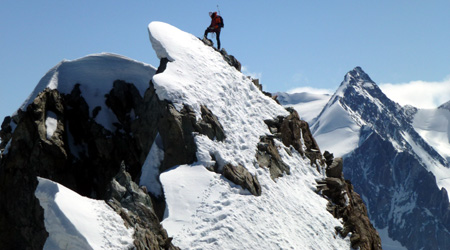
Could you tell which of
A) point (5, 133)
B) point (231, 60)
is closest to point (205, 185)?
point (231, 60)

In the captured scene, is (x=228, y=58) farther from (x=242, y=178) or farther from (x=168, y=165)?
(x=242, y=178)

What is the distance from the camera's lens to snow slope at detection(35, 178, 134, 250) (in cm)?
2267

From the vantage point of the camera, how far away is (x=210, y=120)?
3497 cm

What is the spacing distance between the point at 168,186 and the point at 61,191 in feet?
22.2

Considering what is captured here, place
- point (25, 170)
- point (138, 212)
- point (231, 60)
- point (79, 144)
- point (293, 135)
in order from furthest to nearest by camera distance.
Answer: point (231, 60)
point (79, 144)
point (25, 170)
point (293, 135)
point (138, 212)

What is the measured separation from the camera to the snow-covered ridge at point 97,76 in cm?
4581

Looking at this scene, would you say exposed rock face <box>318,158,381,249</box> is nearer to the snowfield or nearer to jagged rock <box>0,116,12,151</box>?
the snowfield

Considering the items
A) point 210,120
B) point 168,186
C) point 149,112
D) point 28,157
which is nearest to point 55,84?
point 28,157

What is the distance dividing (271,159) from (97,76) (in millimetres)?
16085

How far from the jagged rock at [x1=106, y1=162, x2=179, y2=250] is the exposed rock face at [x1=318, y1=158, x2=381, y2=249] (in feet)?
35.6

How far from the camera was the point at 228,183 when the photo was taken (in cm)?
3156

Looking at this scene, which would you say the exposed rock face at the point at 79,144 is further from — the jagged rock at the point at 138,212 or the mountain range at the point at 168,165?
the jagged rock at the point at 138,212

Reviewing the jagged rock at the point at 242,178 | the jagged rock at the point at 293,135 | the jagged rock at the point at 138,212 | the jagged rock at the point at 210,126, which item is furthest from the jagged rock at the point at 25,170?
the jagged rock at the point at 138,212

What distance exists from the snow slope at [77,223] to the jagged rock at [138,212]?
472 millimetres
